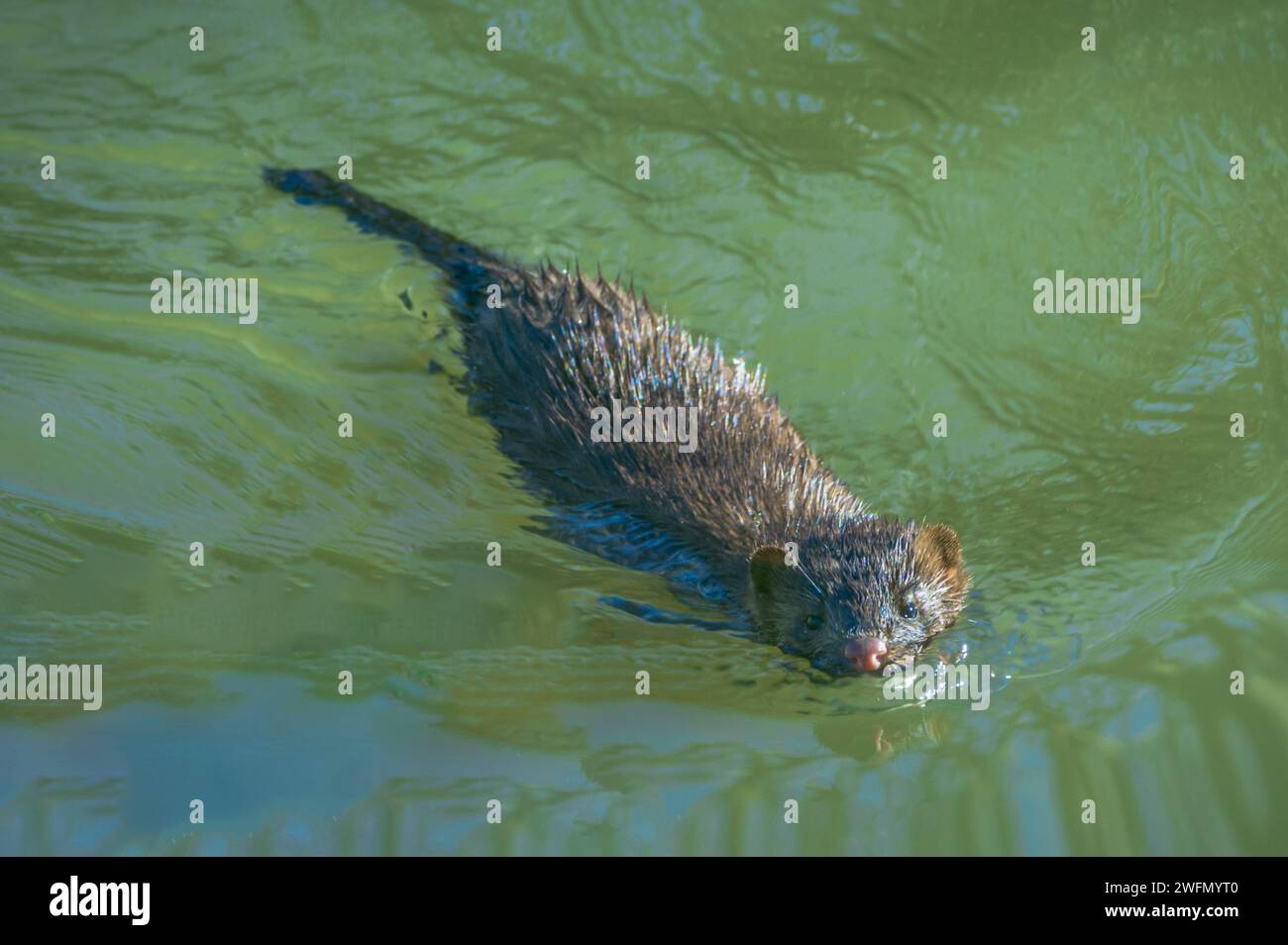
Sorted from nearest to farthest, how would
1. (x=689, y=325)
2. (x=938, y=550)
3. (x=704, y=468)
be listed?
(x=938, y=550)
(x=704, y=468)
(x=689, y=325)

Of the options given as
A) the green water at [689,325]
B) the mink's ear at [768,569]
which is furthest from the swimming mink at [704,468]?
the green water at [689,325]

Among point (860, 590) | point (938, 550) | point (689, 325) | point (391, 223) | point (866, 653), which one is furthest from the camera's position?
point (689, 325)

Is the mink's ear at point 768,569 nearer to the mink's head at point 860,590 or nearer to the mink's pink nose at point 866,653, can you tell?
the mink's head at point 860,590

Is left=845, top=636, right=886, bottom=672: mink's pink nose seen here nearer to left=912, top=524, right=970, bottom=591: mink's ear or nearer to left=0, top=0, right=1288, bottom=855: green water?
left=0, top=0, right=1288, bottom=855: green water

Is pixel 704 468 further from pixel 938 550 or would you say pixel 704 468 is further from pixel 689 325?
pixel 689 325

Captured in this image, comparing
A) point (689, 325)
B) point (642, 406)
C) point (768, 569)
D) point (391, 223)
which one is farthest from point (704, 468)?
point (391, 223)

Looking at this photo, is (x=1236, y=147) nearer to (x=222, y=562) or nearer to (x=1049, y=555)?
(x=1049, y=555)

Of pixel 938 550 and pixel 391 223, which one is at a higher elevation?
pixel 391 223
